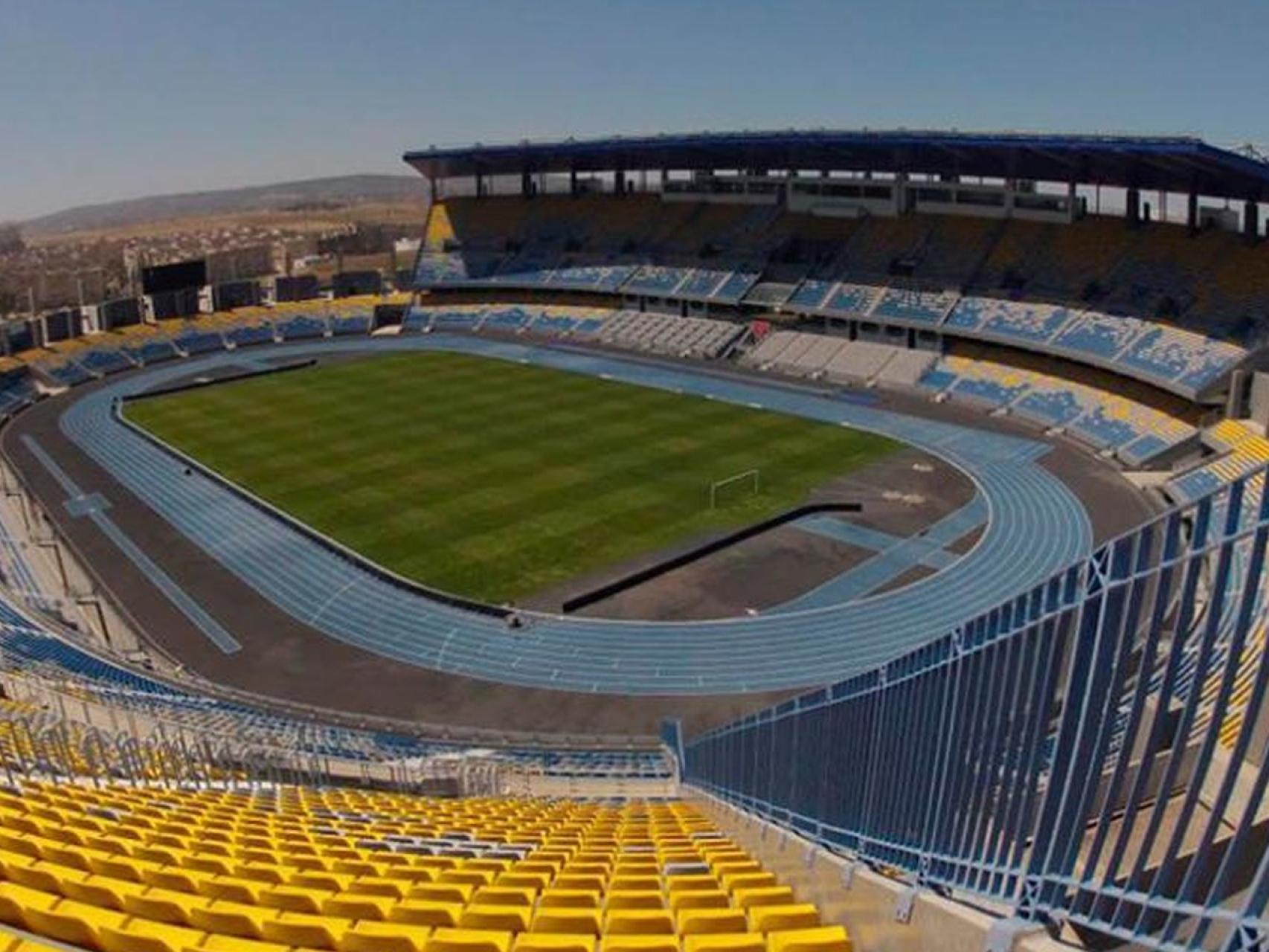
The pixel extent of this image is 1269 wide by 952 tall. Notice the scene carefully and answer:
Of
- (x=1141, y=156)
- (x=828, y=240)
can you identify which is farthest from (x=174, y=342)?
(x=1141, y=156)

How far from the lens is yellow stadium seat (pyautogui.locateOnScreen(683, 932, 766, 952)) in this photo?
4.95m

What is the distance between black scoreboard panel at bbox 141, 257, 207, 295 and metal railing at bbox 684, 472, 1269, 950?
221 ft

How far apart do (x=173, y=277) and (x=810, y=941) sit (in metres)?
69.5

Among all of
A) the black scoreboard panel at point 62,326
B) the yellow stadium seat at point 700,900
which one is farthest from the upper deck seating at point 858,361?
the yellow stadium seat at point 700,900

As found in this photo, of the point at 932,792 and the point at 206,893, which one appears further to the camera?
the point at 932,792

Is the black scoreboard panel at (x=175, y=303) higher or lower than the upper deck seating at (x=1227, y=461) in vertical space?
higher

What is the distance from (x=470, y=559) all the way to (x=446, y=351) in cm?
3364

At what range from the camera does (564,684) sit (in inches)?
931

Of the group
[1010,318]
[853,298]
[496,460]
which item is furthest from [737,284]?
[496,460]

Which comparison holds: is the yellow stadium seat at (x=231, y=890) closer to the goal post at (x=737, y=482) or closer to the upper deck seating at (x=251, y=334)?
the goal post at (x=737, y=482)

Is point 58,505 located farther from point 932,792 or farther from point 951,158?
point 951,158

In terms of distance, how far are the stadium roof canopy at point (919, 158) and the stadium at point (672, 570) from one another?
38 centimetres

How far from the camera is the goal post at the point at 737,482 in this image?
34438mm

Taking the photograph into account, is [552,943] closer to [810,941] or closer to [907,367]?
[810,941]
